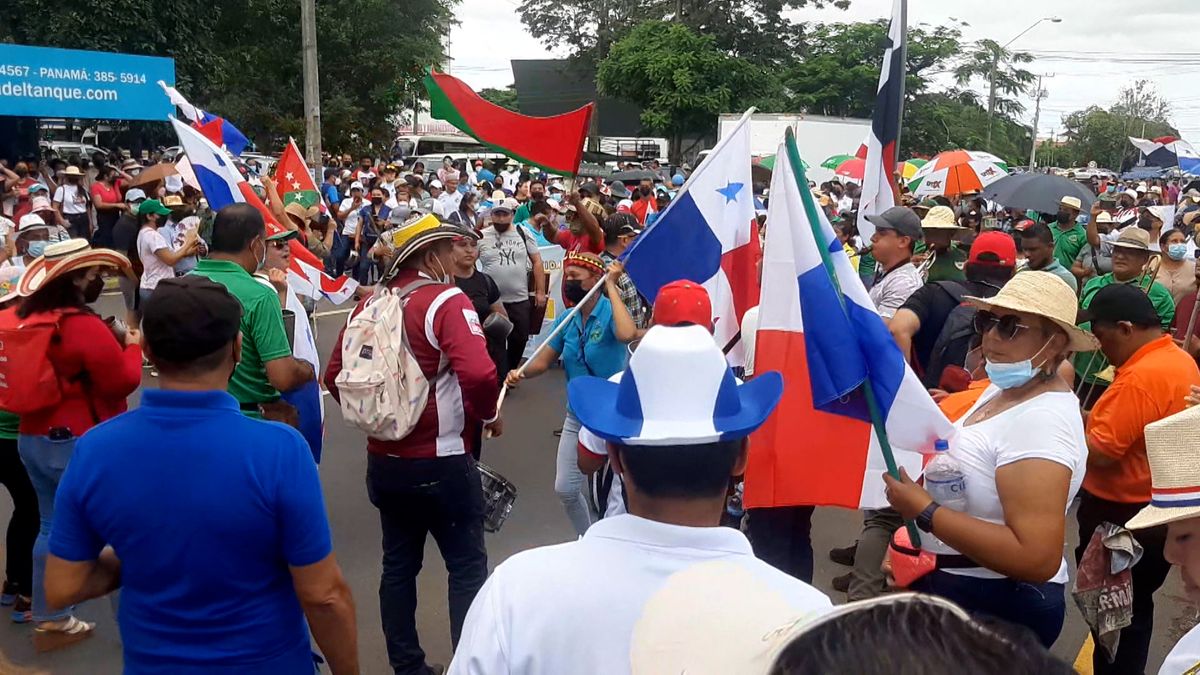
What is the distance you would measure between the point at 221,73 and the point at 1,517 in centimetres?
2094

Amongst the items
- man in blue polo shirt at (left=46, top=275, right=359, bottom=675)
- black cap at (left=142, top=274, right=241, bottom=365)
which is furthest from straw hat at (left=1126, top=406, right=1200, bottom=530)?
black cap at (left=142, top=274, right=241, bottom=365)

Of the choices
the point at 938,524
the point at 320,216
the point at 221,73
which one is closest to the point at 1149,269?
the point at 938,524

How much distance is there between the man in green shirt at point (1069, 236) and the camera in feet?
30.5

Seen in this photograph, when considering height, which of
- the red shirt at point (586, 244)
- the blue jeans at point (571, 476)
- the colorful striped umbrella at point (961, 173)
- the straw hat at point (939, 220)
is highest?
the colorful striped umbrella at point (961, 173)

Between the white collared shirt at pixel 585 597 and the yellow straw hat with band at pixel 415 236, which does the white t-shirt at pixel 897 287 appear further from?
the white collared shirt at pixel 585 597

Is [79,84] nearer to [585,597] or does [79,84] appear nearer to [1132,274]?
[1132,274]

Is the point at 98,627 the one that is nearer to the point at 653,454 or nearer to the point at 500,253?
the point at 653,454

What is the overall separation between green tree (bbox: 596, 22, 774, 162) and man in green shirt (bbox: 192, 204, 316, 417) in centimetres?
3393

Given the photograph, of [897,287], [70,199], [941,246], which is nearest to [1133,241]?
[941,246]

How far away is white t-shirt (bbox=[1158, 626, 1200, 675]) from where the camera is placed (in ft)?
5.36

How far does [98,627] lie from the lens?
14.2 feet

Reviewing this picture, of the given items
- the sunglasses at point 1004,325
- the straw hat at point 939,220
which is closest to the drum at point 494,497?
the sunglasses at point 1004,325

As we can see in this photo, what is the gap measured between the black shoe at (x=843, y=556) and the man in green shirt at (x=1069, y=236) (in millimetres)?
5303

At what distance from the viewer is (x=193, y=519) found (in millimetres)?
2238
